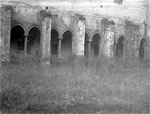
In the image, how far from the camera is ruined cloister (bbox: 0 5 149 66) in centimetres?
1722

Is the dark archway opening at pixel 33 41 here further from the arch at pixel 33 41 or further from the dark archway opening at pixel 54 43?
the dark archway opening at pixel 54 43

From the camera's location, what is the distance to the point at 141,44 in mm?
22688

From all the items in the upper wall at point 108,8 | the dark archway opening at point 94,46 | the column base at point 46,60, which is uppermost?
the upper wall at point 108,8

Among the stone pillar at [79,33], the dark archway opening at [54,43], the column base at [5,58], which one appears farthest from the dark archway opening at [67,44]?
the column base at [5,58]

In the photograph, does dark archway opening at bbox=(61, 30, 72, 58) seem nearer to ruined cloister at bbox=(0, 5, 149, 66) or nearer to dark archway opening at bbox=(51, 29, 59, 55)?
ruined cloister at bbox=(0, 5, 149, 66)

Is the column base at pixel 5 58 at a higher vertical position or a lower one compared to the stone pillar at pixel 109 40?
lower

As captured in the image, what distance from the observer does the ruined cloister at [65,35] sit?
1722 cm

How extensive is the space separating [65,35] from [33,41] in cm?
306

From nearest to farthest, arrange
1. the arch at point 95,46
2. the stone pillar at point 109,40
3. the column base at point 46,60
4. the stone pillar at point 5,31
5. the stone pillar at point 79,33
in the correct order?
the stone pillar at point 5,31, the column base at point 46,60, the stone pillar at point 79,33, the stone pillar at point 109,40, the arch at point 95,46

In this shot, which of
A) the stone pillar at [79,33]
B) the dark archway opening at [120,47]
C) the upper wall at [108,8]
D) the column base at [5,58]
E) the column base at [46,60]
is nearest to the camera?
the column base at [5,58]

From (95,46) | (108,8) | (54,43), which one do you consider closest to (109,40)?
(95,46)

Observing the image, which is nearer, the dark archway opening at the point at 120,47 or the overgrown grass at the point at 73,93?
the overgrown grass at the point at 73,93

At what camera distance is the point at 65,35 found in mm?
20719

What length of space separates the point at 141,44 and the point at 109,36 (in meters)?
4.42
